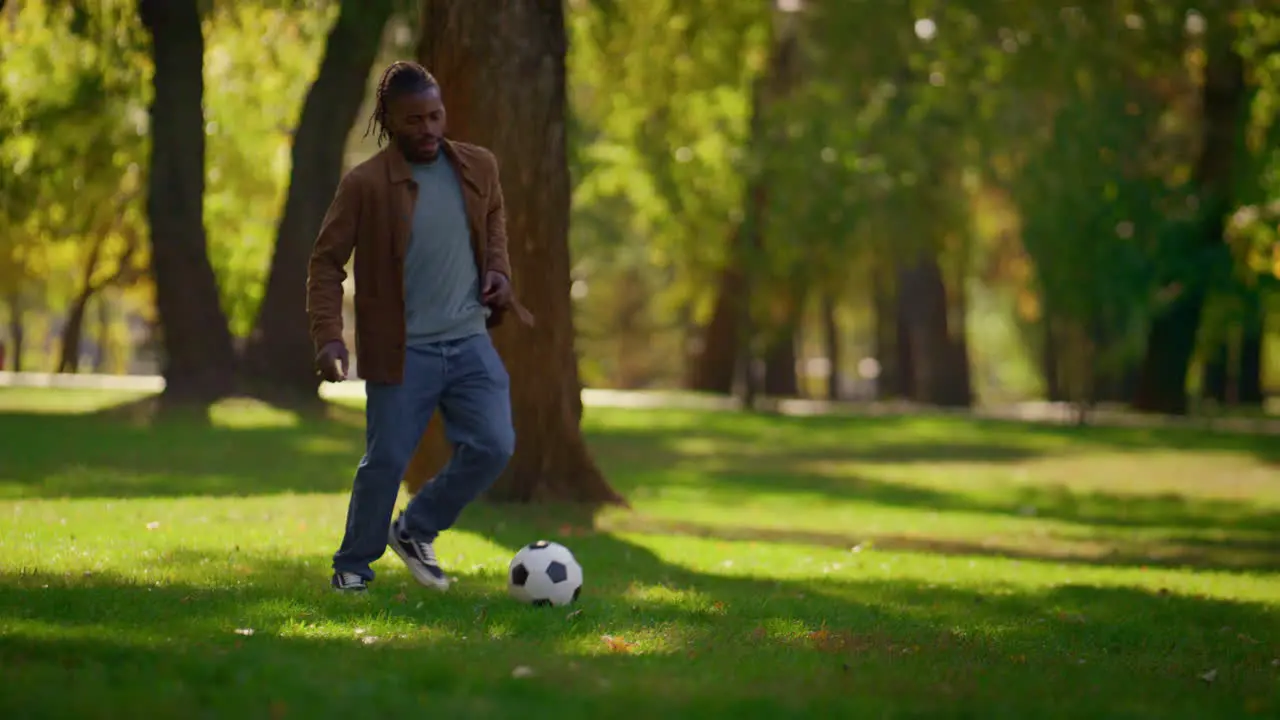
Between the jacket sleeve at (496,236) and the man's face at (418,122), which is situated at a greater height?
the man's face at (418,122)

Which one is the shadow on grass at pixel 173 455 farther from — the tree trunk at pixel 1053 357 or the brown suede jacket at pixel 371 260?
the tree trunk at pixel 1053 357

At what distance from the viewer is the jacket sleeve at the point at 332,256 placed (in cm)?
862

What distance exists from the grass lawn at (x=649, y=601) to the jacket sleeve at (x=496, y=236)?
1.61 m

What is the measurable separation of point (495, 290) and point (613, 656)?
87.5 inches

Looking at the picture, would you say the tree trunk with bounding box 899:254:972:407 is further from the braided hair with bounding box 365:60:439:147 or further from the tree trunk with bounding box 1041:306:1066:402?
the braided hair with bounding box 365:60:439:147

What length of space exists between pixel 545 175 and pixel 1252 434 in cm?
2077

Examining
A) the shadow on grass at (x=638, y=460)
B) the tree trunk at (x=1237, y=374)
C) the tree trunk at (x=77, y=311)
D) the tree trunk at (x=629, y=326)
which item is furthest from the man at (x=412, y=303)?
the tree trunk at (x=629, y=326)

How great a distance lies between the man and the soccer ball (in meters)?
0.45

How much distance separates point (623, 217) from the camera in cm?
5141

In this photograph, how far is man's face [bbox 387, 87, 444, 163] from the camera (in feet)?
28.1

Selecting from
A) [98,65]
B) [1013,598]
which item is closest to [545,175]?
[1013,598]

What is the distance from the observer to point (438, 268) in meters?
8.78

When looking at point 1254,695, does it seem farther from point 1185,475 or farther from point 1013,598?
point 1185,475

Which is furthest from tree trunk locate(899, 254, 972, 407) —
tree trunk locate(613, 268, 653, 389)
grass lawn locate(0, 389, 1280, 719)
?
tree trunk locate(613, 268, 653, 389)
